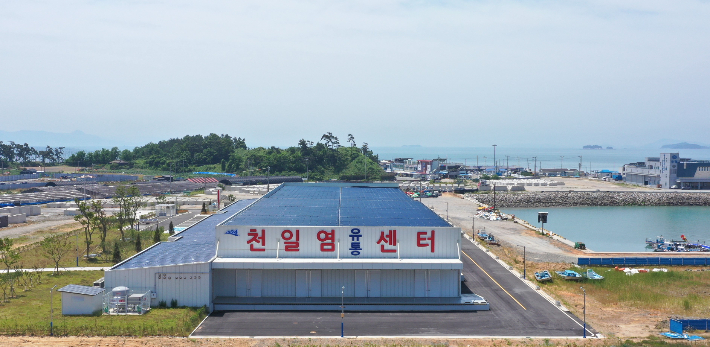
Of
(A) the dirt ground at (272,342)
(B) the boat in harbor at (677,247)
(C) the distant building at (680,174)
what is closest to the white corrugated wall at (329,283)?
(A) the dirt ground at (272,342)

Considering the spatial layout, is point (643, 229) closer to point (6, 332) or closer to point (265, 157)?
point (6, 332)

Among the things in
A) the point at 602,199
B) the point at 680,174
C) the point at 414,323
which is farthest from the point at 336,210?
the point at 680,174

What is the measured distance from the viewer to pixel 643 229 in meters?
67.3

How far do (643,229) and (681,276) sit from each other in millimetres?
33522

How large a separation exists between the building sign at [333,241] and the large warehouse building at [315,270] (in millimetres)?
52

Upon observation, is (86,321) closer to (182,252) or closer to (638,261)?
(182,252)

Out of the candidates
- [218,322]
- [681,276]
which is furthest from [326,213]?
[681,276]

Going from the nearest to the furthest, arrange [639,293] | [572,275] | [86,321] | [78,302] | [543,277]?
[86,321]
[78,302]
[639,293]
[543,277]
[572,275]

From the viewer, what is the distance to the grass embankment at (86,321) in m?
23.0

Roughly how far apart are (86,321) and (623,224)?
65914 millimetres

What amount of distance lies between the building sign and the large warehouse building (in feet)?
0.17

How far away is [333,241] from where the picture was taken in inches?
Answer: 1135

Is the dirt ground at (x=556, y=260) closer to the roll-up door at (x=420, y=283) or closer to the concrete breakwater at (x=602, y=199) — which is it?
the roll-up door at (x=420, y=283)

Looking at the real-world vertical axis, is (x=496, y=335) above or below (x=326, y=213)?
below
